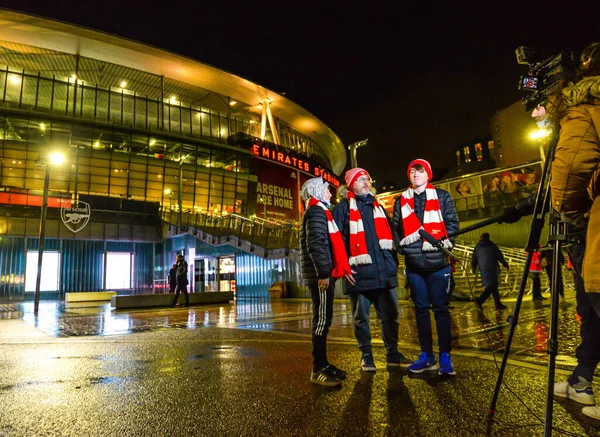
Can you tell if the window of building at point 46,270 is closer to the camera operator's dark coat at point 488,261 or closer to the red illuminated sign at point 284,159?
the red illuminated sign at point 284,159

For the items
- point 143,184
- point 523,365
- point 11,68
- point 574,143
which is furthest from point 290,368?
point 11,68

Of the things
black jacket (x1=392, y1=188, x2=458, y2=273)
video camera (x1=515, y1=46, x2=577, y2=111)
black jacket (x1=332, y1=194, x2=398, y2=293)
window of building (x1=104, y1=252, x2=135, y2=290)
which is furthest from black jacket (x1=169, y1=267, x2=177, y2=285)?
video camera (x1=515, y1=46, x2=577, y2=111)

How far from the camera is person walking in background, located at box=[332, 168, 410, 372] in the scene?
144 inches

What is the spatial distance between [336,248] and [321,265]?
0.92ft

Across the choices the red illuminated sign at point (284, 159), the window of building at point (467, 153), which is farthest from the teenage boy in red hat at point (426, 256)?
the window of building at point (467, 153)

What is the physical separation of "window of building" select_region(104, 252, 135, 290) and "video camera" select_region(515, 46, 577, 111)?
29011 mm

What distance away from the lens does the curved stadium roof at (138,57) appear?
2683 cm

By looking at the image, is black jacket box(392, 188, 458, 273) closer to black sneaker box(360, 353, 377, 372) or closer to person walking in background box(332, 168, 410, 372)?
person walking in background box(332, 168, 410, 372)

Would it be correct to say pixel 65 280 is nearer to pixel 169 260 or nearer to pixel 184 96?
pixel 169 260

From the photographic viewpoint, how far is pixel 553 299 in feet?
5.95

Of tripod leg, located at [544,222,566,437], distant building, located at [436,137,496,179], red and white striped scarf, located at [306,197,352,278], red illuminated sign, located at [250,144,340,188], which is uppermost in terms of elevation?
distant building, located at [436,137,496,179]

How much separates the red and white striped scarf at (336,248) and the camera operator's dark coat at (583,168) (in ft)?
6.15

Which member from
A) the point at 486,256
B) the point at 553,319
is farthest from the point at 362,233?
the point at 486,256

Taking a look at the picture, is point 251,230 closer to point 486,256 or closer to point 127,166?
point 486,256
